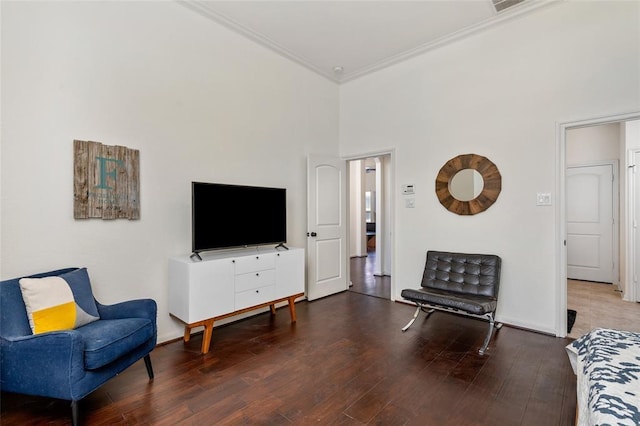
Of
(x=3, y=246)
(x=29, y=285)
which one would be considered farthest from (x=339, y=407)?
(x=3, y=246)

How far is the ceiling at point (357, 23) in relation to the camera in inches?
124

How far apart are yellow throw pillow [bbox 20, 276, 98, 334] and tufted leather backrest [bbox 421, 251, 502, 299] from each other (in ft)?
10.8

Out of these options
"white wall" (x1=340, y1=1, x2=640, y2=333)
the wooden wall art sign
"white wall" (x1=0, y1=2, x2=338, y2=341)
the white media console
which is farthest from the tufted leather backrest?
the wooden wall art sign

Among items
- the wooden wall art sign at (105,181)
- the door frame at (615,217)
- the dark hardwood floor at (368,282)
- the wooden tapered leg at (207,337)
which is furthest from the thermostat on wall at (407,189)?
the door frame at (615,217)

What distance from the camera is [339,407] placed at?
1.97 metres

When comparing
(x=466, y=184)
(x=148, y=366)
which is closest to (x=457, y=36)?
(x=466, y=184)

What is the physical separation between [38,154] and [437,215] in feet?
13.0

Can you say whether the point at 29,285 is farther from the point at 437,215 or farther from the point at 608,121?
the point at 608,121

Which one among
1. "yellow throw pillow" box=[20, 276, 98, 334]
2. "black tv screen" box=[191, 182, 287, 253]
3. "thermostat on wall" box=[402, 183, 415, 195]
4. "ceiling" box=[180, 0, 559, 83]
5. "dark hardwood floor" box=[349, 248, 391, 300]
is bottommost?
"dark hardwood floor" box=[349, 248, 391, 300]

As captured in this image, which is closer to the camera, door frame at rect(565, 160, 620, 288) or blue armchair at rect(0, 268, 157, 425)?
blue armchair at rect(0, 268, 157, 425)

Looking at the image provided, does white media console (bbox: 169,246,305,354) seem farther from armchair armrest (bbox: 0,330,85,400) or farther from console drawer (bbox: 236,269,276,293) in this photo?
armchair armrest (bbox: 0,330,85,400)

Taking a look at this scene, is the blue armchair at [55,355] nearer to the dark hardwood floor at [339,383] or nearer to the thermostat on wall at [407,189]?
the dark hardwood floor at [339,383]

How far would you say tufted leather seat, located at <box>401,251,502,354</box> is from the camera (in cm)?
289

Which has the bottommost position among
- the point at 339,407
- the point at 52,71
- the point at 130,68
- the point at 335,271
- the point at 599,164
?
the point at 339,407
